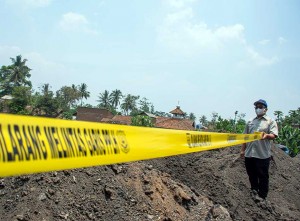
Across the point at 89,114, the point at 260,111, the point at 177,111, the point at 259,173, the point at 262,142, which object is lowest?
the point at 259,173

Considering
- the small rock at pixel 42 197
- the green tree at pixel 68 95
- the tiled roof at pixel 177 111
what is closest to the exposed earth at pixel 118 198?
the small rock at pixel 42 197

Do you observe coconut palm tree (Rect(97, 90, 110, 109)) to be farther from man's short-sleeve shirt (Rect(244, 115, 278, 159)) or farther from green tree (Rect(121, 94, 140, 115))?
man's short-sleeve shirt (Rect(244, 115, 278, 159))

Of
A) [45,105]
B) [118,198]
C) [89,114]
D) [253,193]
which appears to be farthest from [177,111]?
[118,198]

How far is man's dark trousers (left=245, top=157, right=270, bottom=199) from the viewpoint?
545cm

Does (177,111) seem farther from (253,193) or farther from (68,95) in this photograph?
(253,193)

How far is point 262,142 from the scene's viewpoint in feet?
18.1

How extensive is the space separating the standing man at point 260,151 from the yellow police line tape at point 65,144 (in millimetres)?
2741

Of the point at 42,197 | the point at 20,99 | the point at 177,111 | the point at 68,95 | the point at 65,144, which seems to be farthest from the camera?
the point at 68,95

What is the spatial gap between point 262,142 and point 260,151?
6.4 inches

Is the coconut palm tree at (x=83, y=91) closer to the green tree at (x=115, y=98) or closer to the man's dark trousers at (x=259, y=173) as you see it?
the green tree at (x=115, y=98)

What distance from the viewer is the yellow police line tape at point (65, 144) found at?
1862 mm

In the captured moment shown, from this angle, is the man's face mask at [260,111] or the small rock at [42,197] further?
the man's face mask at [260,111]

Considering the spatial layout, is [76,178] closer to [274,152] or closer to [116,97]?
[274,152]

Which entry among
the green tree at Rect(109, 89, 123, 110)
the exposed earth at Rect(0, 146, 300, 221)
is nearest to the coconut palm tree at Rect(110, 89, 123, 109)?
the green tree at Rect(109, 89, 123, 110)
